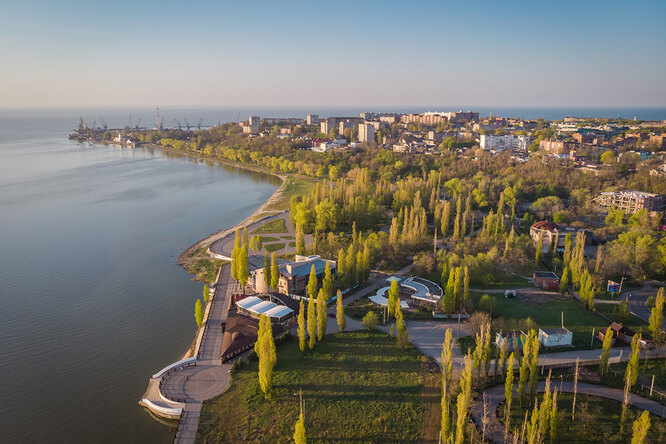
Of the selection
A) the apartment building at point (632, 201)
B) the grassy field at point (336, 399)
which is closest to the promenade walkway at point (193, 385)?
the grassy field at point (336, 399)

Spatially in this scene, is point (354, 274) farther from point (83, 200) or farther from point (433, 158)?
point (433, 158)

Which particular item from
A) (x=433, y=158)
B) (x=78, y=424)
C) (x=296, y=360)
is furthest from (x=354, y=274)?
(x=433, y=158)

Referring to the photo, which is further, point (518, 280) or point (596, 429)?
point (518, 280)

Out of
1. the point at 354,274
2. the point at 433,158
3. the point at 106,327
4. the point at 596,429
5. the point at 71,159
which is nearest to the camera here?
the point at 596,429

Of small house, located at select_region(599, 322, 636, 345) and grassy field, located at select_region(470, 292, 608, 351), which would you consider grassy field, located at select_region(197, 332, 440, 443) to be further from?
small house, located at select_region(599, 322, 636, 345)

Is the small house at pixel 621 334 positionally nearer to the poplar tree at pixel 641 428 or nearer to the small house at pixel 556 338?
the small house at pixel 556 338

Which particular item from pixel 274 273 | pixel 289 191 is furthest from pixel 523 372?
pixel 289 191
